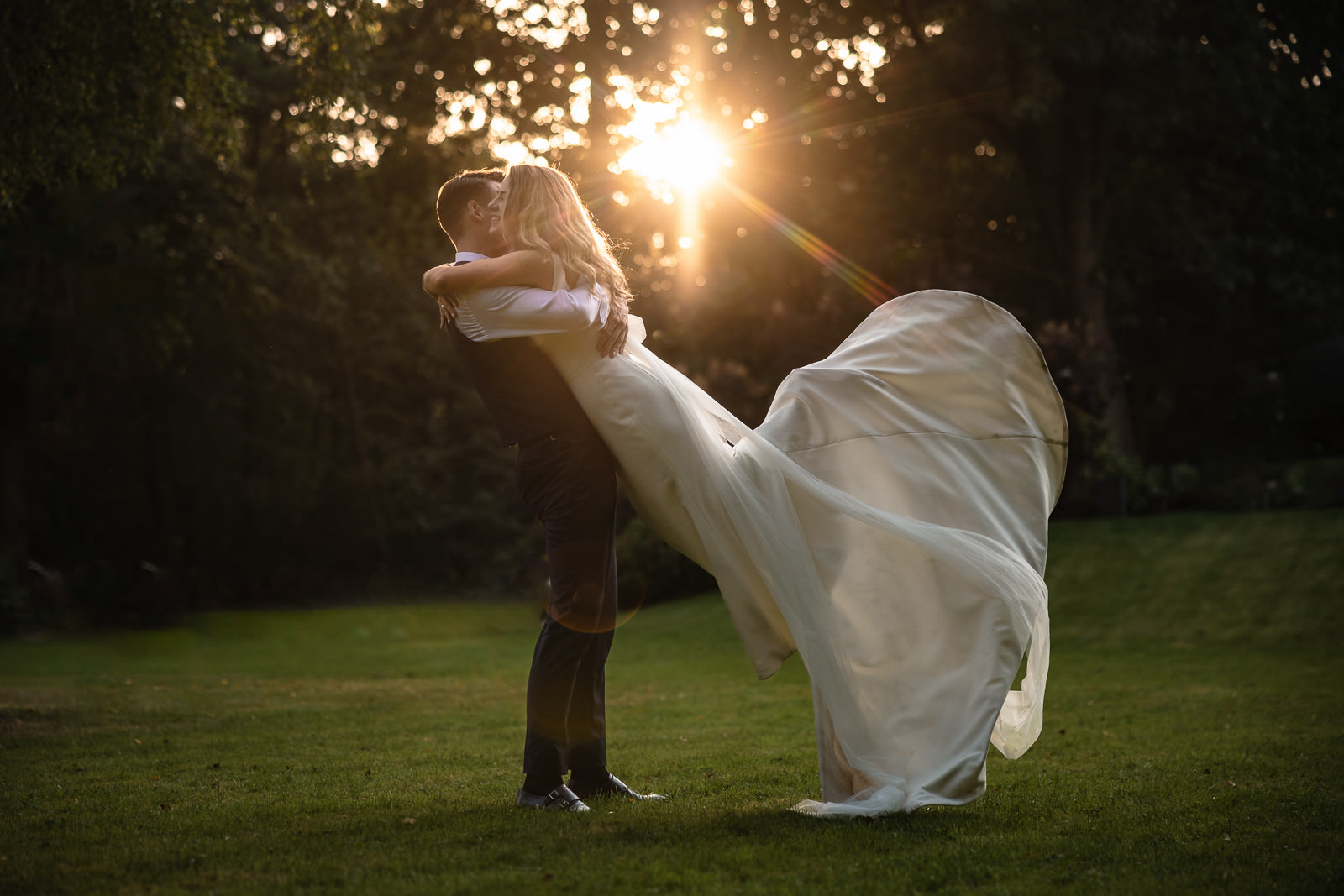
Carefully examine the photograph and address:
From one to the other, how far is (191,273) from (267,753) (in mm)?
18564

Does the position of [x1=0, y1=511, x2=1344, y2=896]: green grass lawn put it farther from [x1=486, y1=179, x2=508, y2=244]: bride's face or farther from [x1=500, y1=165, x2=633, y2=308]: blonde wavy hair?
[x1=486, y1=179, x2=508, y2=244]: bride's face

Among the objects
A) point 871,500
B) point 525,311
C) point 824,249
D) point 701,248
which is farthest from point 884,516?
point 701,248

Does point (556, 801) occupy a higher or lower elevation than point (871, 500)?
lower

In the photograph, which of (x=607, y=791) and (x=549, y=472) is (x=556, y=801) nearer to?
(x=607, y=791)

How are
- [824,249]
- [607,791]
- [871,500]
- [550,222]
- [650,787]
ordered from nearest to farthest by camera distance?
[550,222], [871,500], [607,791], [650,787], [824,249]

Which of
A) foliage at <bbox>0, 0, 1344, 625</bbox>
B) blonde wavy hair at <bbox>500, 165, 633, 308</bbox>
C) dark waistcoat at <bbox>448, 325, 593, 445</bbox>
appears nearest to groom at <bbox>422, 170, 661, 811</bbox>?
dark waistcoat at <bbox>448, 325, 593, 445</bbox>

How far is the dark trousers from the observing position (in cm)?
468

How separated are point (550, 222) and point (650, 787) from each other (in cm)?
272

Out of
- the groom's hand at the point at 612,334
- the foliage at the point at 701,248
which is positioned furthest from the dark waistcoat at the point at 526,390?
the foliage at the point at 701,248

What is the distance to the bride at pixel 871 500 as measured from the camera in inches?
176

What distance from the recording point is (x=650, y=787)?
5500 millimetres

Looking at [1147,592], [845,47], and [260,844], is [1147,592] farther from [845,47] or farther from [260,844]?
[260,844]

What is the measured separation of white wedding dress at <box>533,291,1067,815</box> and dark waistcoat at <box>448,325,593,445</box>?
71 millimetres

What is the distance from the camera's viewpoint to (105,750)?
7.11 metres
